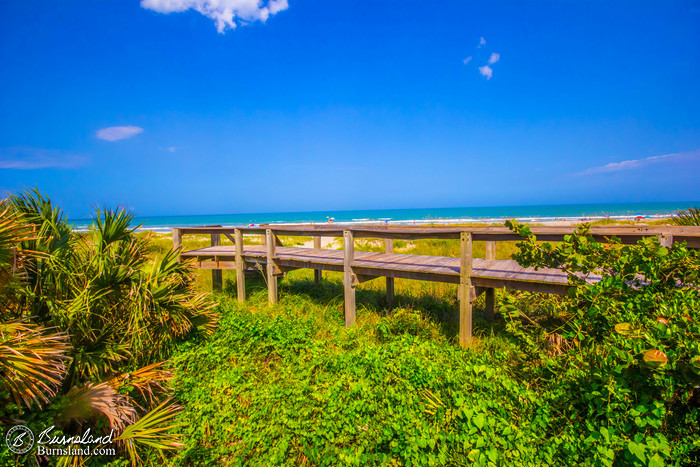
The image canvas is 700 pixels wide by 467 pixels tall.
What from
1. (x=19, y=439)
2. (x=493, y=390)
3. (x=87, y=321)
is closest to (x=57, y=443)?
(x=19, y=439)

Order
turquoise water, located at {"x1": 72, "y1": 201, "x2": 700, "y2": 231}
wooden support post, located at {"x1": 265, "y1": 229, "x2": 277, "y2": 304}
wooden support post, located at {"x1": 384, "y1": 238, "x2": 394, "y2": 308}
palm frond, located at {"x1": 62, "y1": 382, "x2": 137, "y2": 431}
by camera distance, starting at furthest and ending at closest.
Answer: turquoise water, located at {"x1": 72, "y1": 201, "x2": 700, "y2": 231}
wooden support post, located at {"x1": 384, "y1": 238, "x2": 394, "y2": 308}
wooden support post, located at {"x1": 265, "y1": 229, "x2": 277, "y2": 304}
palm frond, located at {"x1": 62, "y1": 382, "x2": 137, "y2": 431}

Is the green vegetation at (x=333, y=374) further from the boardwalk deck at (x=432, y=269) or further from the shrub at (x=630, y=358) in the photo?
the boardwalk deck at (x=432, y=269)

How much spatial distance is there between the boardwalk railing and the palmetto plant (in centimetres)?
111

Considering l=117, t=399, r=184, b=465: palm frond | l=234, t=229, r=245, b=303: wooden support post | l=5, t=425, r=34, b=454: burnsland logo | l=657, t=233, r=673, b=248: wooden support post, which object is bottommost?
l=117, t=399, r=184, b=465: palm frond

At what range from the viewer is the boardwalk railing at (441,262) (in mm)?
4089

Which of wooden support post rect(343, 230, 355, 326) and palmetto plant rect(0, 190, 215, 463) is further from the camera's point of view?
wooden support post rect(343, 230, 355, 326)

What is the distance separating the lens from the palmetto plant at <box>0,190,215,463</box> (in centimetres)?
280

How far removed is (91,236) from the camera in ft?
14.1

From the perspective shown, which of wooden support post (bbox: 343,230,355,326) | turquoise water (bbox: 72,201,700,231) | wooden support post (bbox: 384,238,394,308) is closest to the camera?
wooden support post (bbox: 343,230,355,326)

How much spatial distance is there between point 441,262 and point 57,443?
5.66 meters

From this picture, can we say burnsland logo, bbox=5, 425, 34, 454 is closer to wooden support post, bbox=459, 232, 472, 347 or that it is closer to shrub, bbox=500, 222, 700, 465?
shrub, bbox=500, 222, 700, 465

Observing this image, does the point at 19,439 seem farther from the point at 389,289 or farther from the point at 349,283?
the point at 389,289

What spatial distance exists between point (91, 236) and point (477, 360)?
203 inches

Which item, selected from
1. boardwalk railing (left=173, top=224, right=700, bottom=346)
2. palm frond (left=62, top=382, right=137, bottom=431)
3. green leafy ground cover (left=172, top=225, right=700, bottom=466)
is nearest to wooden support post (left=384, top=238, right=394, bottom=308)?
boardwalk railing (left=173, top=224, right=700, bottom=346)
